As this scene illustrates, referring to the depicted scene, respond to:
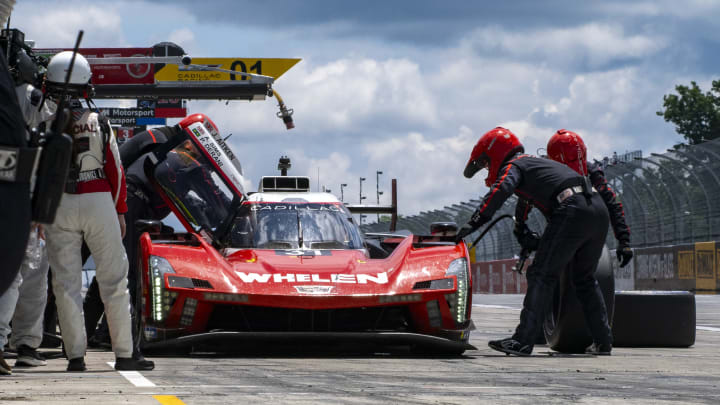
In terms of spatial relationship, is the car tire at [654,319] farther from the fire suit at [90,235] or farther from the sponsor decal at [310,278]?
the fire suit at [90,235]

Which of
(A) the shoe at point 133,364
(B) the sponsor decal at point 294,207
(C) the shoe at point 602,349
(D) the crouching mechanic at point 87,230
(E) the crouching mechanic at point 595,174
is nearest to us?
(D) the crouching mechanic at point 87,230

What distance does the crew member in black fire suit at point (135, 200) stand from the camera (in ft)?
29.6

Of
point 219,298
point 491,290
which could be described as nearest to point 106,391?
point 219,298

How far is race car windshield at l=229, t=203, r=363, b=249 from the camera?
883 centimetres

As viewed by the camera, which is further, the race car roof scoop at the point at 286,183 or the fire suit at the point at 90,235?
the race car roof scoop at the point at 286,183

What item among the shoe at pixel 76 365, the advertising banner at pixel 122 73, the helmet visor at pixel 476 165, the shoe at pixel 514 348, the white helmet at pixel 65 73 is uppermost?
the advertising banner at pixel 122 73

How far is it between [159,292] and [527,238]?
2.85m

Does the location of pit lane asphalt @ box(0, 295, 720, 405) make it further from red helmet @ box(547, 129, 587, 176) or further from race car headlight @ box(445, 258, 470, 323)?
red helmet @ box(547, 129, 587, 176)

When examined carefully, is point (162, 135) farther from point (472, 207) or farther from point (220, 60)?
point (220, 60)

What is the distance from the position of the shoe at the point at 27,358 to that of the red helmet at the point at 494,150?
3465mm

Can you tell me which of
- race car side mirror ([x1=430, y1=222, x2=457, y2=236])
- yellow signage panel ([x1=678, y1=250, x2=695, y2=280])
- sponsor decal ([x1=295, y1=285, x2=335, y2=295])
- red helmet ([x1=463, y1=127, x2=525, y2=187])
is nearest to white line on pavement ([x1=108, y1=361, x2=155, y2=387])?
sponsor decal ([x1=295, y1=285, x2=335, y2=295])

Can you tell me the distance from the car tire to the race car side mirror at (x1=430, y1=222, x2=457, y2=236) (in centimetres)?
166

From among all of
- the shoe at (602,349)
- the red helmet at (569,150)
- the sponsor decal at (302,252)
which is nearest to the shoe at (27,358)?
the sponsor decal at (302,252)

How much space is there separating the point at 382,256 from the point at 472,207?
18.0m
